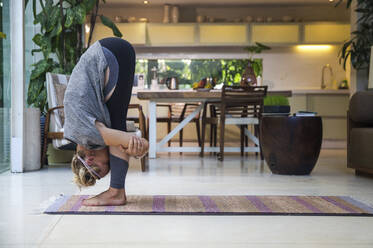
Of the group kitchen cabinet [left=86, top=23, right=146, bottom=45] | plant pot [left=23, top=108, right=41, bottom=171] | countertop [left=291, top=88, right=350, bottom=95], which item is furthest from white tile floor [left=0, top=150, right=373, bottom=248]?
kitchen cabinet [left=86, top=23, right=146, bottom=45]

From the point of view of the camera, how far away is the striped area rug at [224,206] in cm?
227

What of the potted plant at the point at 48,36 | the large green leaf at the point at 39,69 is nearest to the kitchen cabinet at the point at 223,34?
the potted plant at the point at 48,36

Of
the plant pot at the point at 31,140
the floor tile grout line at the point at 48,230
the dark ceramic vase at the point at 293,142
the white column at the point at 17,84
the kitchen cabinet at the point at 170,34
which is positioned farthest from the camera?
the kitchen cabinet at the point at 170,34

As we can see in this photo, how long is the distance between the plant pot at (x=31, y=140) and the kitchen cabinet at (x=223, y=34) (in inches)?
178

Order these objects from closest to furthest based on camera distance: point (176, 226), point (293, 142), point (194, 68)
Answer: point (176, 226), point (293, 142), point (194, 68)

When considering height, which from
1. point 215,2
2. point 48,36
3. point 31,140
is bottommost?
point 31,140

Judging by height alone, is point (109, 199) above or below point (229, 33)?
below

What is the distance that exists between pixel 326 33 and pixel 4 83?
19.4 ft

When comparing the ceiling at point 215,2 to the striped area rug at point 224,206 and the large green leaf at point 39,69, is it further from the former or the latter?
the striped area rug at point 224,206

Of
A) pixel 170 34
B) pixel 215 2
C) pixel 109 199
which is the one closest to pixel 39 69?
pixel 109 199

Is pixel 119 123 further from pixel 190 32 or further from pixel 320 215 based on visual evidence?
pixel 190 32

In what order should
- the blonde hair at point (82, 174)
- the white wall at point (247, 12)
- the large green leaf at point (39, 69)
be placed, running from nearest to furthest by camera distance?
1. the blonde hair at point (82, 174)
2. the large green leaf at point (39, 69)
3. the white wall at point (247, 12)

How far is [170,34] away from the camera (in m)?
8.16

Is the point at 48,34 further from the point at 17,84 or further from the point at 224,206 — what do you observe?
the point at 224,206
